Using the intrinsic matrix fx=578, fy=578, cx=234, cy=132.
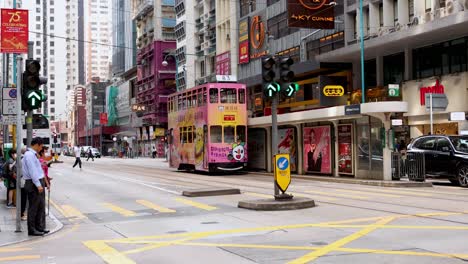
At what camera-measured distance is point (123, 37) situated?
10938 centimetres

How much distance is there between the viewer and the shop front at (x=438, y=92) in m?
28.3

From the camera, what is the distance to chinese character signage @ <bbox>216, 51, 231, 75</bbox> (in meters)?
54.3

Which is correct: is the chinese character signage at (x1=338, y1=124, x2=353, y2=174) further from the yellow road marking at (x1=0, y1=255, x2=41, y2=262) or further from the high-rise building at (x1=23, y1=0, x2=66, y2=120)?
the high-rise building at (x1=23, y1=0, x2=66, y2=120)

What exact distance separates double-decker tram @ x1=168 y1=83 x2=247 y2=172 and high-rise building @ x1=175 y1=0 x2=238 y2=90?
2073cm

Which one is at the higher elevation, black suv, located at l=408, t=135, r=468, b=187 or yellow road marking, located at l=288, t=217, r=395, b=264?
black suv, located at l=408, t=135, r=468, b=187

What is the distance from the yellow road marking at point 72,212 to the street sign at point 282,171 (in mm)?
4911

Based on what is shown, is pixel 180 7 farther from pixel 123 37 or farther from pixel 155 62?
pixel 123 37

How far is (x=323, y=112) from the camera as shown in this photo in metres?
26.2

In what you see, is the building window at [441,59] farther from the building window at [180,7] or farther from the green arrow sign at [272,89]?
the building window at [180,7]

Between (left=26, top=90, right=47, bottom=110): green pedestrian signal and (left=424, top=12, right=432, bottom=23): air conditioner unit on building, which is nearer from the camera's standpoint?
(left=26, top=90, right=47, bottom=110): green pedestrian signal

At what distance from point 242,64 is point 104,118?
57906 millimetres

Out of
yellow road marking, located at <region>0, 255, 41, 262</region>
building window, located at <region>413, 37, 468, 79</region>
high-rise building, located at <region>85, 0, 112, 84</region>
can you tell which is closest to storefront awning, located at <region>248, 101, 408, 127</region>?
building window, located at <region>413, 37, 468, 79</region>

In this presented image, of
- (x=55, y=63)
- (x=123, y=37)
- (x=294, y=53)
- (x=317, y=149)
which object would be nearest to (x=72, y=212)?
(x=317, y=149)

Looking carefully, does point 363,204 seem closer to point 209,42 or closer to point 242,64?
point 242,64
